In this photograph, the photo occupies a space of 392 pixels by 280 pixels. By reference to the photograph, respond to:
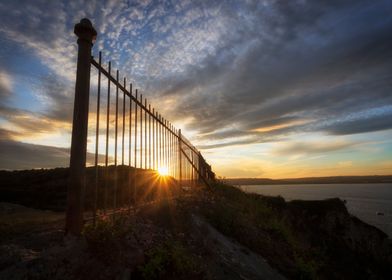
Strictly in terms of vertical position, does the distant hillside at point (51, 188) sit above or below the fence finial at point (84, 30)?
below

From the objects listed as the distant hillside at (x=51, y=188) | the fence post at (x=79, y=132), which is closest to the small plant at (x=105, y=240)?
the fence post at (x=79, y=132)

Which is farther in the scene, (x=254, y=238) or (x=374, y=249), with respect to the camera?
(x=374, y=249)

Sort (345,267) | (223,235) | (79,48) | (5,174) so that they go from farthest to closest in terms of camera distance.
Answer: (5,174), (345,267), (223,235), (79,48)

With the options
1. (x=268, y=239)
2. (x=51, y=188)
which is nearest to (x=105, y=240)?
(x=268, y=239)

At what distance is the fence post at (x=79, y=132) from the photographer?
11.8ft

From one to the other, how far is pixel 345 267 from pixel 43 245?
1364 centimetres

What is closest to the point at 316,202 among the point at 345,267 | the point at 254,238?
the point at 345,267

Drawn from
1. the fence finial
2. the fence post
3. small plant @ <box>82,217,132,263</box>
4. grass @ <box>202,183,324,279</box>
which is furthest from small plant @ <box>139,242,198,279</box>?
the fence finial

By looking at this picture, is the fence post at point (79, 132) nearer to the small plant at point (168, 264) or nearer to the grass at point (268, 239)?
the small plant at point (168, 264)

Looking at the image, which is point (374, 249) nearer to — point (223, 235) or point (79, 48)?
point (223, 235)

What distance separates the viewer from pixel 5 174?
15.3m

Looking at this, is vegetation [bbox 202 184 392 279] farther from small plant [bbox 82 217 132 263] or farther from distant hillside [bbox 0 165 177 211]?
distant hillside [bbox 0 165 177 211]

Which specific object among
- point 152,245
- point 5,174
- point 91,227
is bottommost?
point 152,245

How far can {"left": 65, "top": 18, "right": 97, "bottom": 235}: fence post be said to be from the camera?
11.8 feet
